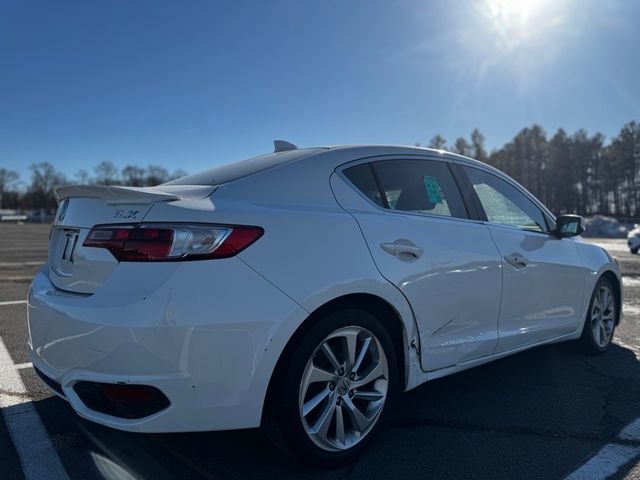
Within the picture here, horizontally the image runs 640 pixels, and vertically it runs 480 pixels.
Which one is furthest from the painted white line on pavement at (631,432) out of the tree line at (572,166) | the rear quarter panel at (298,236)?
the tree line at (572,166)

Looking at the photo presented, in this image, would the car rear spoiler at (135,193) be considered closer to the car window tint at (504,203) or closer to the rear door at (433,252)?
the rear door at (433,252)

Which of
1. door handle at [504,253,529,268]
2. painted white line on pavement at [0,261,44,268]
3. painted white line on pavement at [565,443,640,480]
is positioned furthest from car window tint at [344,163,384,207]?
painted white line on pavement at [0,261,44,268]

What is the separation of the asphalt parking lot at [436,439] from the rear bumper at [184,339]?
19.8 inches

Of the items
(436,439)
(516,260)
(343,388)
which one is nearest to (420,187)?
(516,260)

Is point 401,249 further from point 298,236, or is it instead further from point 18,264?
point 18,264

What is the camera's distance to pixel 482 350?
320 centimetres

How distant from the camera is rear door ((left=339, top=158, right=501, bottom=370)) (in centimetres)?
269

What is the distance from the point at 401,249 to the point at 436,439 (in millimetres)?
1095

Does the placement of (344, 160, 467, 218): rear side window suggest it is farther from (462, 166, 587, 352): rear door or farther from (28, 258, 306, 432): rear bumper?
(28, 258, 306, 432): rear bumper

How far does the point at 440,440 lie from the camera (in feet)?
9.27

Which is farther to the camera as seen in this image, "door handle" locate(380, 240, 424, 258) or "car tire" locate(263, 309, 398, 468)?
"door handle" locate(380, 240, 424, 258)

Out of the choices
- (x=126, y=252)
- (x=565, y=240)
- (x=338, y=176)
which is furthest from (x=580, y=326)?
(x=126, y=252)

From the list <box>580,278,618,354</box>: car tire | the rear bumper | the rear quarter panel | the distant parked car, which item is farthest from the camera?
the distant parked car

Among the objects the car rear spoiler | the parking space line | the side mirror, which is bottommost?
the parking space line
